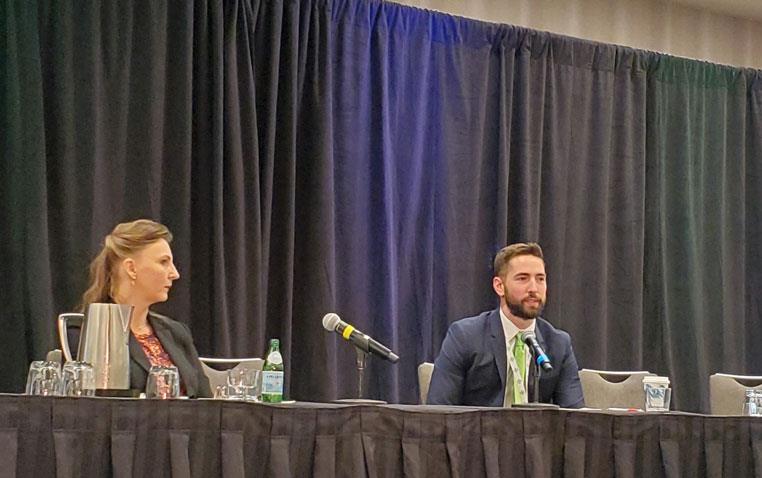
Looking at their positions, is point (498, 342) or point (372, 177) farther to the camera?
point (372, 177)

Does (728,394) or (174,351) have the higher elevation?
(174,351)

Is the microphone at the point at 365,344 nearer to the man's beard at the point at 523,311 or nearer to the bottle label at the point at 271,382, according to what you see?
the bottle label at the point at 271,382

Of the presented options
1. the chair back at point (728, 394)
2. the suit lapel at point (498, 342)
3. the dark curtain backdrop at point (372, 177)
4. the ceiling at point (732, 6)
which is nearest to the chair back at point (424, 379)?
the suit lapel at point (498, 342)

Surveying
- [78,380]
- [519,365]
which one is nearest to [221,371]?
[519,365]

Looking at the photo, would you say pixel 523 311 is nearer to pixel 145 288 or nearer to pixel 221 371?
pixel 221 371

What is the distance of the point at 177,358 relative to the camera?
353 centimetres

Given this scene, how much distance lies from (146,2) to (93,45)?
1.00 feet

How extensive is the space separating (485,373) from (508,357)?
10cm

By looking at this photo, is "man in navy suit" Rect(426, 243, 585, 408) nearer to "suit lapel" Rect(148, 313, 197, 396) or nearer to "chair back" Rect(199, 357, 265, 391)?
"chair back" Rect(199, 357, 265, 391)

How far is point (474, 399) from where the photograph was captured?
4016mm

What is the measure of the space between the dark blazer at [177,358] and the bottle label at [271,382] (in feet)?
1.19

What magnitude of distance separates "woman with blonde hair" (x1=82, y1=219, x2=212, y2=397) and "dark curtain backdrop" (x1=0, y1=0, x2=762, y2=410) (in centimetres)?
85

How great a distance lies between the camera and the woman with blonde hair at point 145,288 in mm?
3529

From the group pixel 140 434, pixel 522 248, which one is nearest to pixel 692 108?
pixel 522 248
